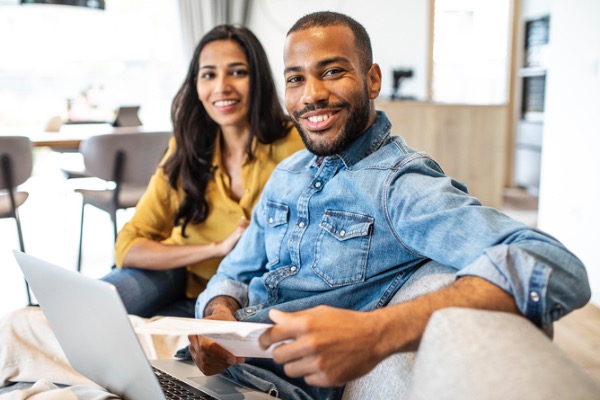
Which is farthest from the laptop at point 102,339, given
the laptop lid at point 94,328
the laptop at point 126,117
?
the laptop at point 126,117

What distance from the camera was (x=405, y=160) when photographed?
3.92ft

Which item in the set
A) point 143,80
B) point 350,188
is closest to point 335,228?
point 350,188

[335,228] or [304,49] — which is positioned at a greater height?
[304,49]

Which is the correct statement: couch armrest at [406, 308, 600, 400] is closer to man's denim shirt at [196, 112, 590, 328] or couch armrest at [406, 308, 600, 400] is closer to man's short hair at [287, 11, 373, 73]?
man's denim shirt at [196, 112, 590, 328]

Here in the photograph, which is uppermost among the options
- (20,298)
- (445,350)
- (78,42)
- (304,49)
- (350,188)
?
(78,42)

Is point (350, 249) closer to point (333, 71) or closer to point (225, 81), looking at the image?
point (333, 71)

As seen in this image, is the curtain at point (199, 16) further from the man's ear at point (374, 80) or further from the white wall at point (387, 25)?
the man's ear at point (374, 80)

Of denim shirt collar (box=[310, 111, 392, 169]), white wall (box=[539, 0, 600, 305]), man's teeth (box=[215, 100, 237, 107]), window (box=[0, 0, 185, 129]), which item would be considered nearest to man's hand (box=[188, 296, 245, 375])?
denim shirt collar (box=[310, 111, 392, 169])

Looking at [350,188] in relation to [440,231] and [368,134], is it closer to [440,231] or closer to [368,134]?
[368,134]

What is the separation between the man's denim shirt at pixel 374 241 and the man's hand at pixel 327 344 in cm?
21

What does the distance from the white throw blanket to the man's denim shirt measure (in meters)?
0.36

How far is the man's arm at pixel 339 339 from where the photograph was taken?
793 mm

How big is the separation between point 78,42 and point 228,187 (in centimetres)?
541

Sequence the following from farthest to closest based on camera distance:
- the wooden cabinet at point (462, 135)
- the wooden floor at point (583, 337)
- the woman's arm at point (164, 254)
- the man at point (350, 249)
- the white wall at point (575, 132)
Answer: the wooden cabinet at point (462, 135), the white wall at point (575, 132), the wooden floor at point (583, 337), the woman's arm at point (164, 254), the man at point (350, 249)
